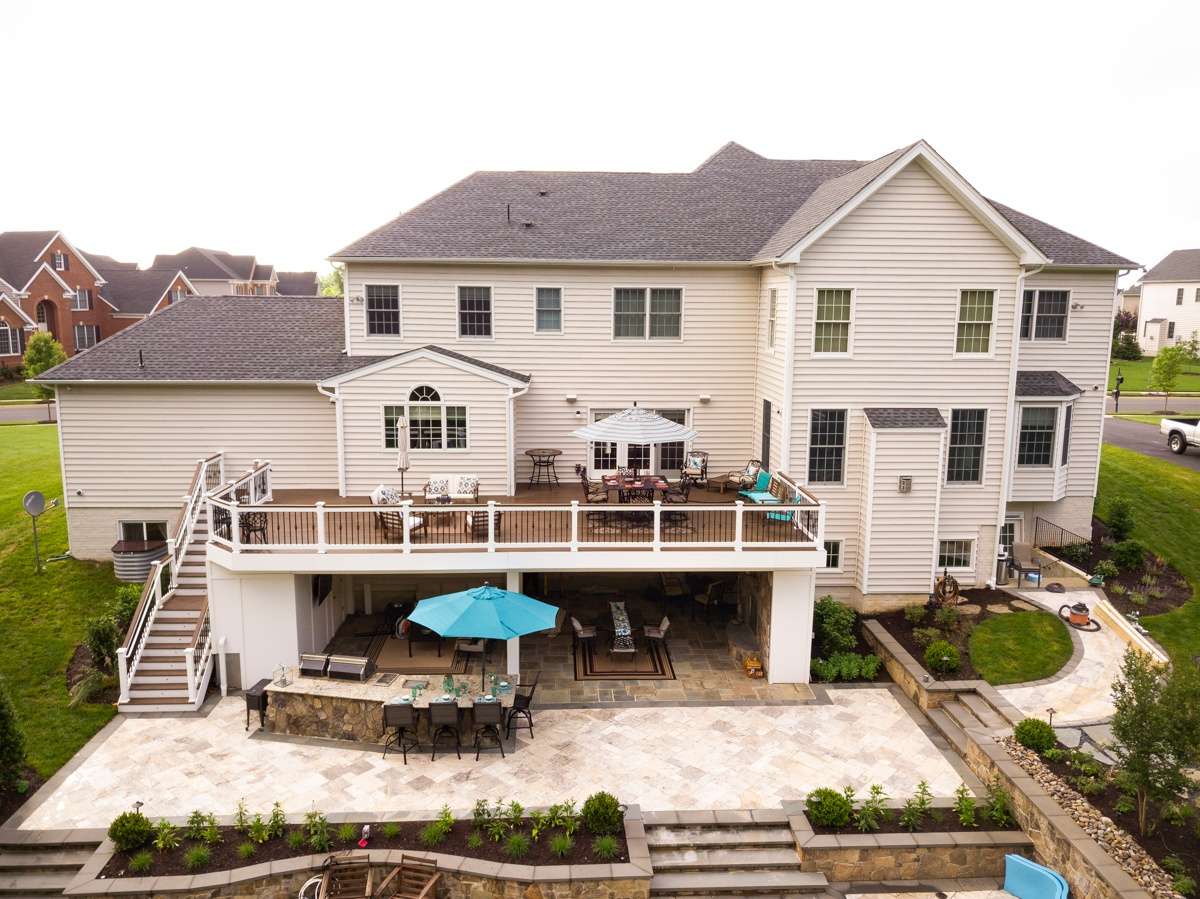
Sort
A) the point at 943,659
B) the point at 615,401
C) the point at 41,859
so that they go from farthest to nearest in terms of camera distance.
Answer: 1. the point at 615,401
2. the point at 943,659
3. the point at 41,859

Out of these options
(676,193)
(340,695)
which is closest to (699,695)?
(340,695)

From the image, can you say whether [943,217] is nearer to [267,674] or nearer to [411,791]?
[411,791]

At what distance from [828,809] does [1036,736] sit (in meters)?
3.75

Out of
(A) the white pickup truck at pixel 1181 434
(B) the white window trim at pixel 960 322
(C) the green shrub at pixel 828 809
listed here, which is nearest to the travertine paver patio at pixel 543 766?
(C) the green shrub at pixel 828 809

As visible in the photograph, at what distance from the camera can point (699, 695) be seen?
15117 millimetres

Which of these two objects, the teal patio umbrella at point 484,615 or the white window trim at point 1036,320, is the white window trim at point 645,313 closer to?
the white window trim at point 1036,320

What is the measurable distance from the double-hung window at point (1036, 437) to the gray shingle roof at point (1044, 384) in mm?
438

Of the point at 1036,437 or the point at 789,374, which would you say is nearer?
the point at 789,374

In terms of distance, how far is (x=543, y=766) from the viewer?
12.6 meters

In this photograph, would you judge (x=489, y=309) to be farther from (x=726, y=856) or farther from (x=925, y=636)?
(x=726, y=856)

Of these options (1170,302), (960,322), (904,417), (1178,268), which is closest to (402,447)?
(904,417)

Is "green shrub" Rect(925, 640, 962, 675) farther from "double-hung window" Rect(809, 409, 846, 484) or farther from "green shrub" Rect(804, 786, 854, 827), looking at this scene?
"green shrub" Rect(804, 786, 854, 827)

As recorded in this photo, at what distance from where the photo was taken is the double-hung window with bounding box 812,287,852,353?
17203 millimetres

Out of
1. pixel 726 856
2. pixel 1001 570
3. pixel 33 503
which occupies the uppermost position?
pixel 33 503
